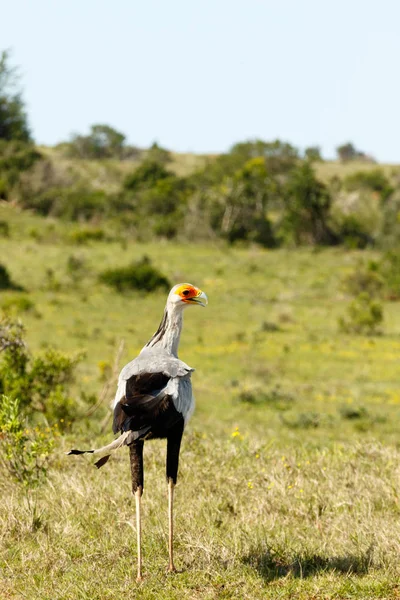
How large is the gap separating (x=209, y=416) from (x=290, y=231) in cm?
3481

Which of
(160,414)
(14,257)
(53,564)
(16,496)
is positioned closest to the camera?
(160,414)

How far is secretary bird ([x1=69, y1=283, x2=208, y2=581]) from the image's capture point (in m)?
4.82

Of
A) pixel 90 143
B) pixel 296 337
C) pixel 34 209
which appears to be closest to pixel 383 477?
pixel 296 337

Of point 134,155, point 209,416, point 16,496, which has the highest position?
point 134,155

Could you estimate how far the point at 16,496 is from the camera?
657 cm

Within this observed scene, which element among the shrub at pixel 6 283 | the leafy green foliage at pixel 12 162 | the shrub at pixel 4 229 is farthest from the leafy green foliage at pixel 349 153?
the shrub at pixel 6 283

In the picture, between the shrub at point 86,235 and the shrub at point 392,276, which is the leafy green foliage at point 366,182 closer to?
the shrub at point 86,235

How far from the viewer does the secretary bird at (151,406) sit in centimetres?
482

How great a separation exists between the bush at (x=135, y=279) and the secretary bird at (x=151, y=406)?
80.3 feet

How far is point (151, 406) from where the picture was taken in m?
4.82

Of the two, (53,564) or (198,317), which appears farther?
(198,317)

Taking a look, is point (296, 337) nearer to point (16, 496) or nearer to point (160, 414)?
point (16, 496)

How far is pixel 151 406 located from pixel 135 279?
25.0 metres

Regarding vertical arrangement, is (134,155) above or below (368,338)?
above
